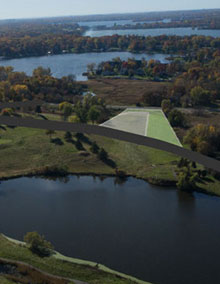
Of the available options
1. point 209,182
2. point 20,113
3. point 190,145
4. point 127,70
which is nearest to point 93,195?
point 209,182

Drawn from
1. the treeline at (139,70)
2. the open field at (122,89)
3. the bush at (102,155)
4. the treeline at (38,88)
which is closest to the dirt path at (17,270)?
the bush at (102,155)

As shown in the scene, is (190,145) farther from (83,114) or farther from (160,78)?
(160,78)

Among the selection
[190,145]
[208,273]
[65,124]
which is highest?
[65,124]

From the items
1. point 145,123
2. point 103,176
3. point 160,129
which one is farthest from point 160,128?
point 103,176

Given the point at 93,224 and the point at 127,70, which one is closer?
the point at 93,224

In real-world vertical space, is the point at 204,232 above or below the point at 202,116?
below

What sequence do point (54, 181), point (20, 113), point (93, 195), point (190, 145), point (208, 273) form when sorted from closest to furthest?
point (208, 273), point (93, 195), point (54, 181), point (190, 145), point (20, 113)
